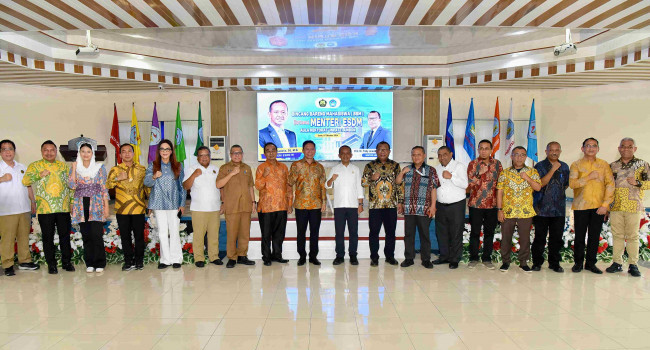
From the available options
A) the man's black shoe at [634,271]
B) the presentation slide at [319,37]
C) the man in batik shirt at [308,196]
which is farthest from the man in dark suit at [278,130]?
the man's black shoe at [634,271]

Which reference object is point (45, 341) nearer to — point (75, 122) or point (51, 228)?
→ point (51, 228)

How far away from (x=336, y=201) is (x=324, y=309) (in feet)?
5.21

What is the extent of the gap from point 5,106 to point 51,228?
3920mm

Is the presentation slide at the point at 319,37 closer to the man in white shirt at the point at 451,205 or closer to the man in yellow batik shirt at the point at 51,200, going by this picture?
the man in white shirt at the point at 451,205

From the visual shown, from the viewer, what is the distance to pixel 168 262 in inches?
186

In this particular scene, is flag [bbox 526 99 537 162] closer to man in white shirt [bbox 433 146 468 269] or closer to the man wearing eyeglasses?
the man wearing eyeglasses

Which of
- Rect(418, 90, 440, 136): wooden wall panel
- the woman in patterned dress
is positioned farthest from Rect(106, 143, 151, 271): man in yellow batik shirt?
Rect(418, 90, 440, 136): wooden wall panel

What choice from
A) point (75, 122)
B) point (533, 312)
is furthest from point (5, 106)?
Result: point (533, 312)

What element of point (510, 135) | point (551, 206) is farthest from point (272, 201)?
point (510, 135)

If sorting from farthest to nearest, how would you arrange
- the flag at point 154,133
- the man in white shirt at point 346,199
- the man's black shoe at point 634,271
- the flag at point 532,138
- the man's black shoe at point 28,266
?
the flag at point 154,133 → the flag at point 532,138 → the man in white shirt at point 346,199 → the man's black shoe at point 28,266 → the man's black shoe at point 634,271

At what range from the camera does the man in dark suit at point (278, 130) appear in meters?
8.34

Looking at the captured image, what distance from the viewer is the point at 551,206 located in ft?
14.4

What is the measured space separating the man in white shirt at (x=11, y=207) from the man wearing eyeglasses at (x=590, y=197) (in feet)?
18.5

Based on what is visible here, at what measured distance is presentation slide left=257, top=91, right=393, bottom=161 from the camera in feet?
27.4
